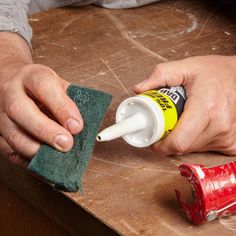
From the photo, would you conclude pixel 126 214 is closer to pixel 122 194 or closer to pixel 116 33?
pixel 122 194

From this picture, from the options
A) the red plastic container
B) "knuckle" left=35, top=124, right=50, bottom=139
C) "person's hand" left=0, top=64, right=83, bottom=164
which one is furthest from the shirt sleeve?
the red plastic container

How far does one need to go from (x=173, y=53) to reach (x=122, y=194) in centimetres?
43

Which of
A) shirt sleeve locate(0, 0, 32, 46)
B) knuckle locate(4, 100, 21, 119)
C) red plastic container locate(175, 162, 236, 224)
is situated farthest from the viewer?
shirt sleeve locate(0, 0, 32, 46)

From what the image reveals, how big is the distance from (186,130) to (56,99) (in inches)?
7.0

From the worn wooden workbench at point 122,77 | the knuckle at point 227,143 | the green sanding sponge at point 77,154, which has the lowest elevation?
the worn wooden workbench at point 122,77

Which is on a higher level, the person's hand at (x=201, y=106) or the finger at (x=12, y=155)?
the person's hand at (x=201, y=106)

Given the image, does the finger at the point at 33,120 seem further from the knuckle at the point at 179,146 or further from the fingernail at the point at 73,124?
the knuckle at the point at 179,146

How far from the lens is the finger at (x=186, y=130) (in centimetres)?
84

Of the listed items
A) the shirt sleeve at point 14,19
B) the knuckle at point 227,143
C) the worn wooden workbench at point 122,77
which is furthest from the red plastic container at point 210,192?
the shirt sleeve at point 14,19

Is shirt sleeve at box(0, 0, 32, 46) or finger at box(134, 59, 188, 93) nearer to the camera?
finger at box(134, 59, 188, 93)

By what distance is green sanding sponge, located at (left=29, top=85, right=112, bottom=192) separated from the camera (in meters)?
0.79

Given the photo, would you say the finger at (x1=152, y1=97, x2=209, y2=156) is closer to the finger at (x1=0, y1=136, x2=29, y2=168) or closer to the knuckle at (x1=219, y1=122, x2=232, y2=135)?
the knuckle at (x1=219, y1=122, x2=232, y2=135)

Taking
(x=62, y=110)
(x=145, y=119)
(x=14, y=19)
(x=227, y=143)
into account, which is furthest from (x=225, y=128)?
(x=14, y=19)

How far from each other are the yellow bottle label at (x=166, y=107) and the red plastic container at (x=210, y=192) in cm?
9
